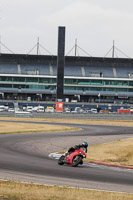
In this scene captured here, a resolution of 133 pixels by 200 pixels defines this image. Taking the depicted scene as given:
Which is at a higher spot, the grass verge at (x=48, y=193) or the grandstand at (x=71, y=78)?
the grandstand at (x=71, y=78)

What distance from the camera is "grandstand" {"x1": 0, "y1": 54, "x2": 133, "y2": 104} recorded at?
10888cm

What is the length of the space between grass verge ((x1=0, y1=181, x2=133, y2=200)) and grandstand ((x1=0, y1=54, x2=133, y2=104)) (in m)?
93.4

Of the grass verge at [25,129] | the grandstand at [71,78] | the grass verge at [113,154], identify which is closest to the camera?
the grass verge at [113,154]

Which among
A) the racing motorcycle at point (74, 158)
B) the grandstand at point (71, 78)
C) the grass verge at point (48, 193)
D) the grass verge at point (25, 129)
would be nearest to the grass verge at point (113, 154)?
the racing motorcycle at point (74, 158)

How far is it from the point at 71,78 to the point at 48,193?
96998mm

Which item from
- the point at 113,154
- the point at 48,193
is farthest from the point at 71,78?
the point at 48,193

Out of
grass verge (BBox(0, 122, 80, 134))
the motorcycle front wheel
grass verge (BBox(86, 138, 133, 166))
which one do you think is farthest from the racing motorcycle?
grass verge (BBox(0, 122, 80, 134))

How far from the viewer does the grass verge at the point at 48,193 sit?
1155 cm

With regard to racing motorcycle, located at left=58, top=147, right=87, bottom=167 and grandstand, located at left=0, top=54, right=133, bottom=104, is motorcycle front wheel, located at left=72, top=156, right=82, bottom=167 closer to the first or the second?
racing motorcycle, located at left=58, top=147, right=87, bottom=167

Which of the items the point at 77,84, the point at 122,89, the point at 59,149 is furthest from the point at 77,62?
the point at 59,149

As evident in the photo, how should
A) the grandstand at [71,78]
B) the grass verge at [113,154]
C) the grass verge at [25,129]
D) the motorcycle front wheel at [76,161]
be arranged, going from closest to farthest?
1. the motorcycle front wheel at [76,161]
2. the grass verge at [113,154]
3. the grass verge at [25,129]
4. the grandstand at [71,78]

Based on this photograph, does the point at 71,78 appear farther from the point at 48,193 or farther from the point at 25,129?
the point at 48,193

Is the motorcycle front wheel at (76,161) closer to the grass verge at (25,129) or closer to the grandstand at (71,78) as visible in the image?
the grass verge at (25,129)

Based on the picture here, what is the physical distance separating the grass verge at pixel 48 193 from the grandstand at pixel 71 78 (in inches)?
3677
